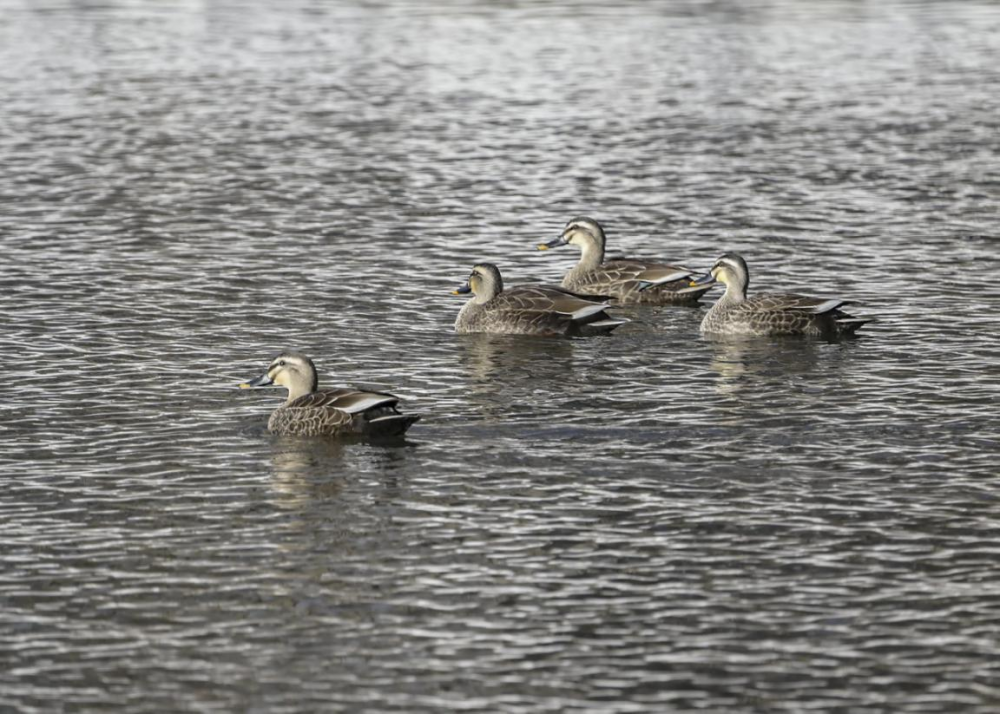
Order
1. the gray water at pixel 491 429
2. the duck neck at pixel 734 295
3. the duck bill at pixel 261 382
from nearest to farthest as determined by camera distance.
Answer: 1. the gray water at pixel 491 429
2. the duck bill at pixel 261 382
3. the duck neck at pixel 734 295

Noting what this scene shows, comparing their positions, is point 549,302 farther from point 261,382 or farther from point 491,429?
point 261,382

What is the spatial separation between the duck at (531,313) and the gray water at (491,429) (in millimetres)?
267

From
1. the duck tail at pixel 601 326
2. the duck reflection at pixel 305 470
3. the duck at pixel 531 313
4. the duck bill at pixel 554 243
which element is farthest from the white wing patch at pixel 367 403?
the duck bill at pixel 554 243

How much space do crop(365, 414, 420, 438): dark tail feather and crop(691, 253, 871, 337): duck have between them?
6.22 metres

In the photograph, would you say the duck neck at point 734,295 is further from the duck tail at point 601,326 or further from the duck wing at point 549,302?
the duck wing at point 549,302

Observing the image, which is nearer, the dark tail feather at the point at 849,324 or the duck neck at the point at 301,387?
the duck neck at the point at 301,387

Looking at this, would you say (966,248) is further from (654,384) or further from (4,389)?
(4,389)

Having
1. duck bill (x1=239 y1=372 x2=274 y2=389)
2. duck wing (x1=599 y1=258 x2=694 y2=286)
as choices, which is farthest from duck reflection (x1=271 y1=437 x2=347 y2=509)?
duck wing (x1=599 y1=258 x2=694 y2=286)

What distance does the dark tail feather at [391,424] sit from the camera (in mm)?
18286

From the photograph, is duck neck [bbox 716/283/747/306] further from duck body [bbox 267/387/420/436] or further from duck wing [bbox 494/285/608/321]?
duck body [bbox 267/387/420/436]

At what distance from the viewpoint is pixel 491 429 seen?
18.9 m

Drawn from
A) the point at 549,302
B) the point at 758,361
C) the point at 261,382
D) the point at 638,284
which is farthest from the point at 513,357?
the point at 261,382

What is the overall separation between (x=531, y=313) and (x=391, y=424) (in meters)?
5.66

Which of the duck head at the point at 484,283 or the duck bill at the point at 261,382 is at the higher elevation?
the duck head at the point at 484,283
